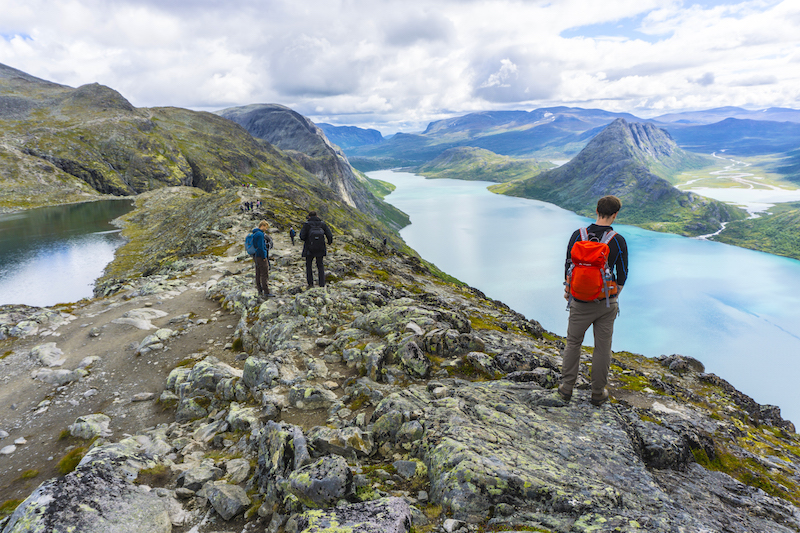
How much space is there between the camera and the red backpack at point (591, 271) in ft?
29.7

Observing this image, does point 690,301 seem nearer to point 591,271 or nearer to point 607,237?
point 607,237

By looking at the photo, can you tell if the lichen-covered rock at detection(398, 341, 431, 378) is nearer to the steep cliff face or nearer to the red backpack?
the red backpack

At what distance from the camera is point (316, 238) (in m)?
19.6

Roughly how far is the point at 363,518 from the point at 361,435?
2.86 meters

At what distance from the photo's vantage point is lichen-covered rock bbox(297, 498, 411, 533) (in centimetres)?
585

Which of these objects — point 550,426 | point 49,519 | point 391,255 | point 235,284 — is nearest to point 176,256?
point 235,284

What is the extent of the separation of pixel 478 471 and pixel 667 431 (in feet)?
22.8

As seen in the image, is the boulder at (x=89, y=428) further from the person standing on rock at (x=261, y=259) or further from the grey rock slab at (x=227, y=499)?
the person standing on rock at (x=261, y=259)

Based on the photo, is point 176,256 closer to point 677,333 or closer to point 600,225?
point 600,225

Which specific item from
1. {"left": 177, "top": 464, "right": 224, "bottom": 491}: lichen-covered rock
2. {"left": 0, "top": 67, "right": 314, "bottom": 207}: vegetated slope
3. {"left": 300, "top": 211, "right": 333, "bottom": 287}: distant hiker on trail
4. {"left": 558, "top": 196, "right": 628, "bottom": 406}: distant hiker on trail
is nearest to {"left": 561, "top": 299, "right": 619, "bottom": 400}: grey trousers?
{"left": 558, "top": 196, "right": 628, "bottom": 406}: distant hiker on trail

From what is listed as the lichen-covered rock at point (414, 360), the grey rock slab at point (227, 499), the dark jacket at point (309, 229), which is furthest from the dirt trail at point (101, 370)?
the lichen-covered rock at point (414, 360)

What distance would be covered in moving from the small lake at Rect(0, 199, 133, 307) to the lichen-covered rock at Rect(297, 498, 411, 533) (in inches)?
1972

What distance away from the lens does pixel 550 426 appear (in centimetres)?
952

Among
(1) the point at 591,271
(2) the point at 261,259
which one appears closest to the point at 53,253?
(2) the point at 261,259
